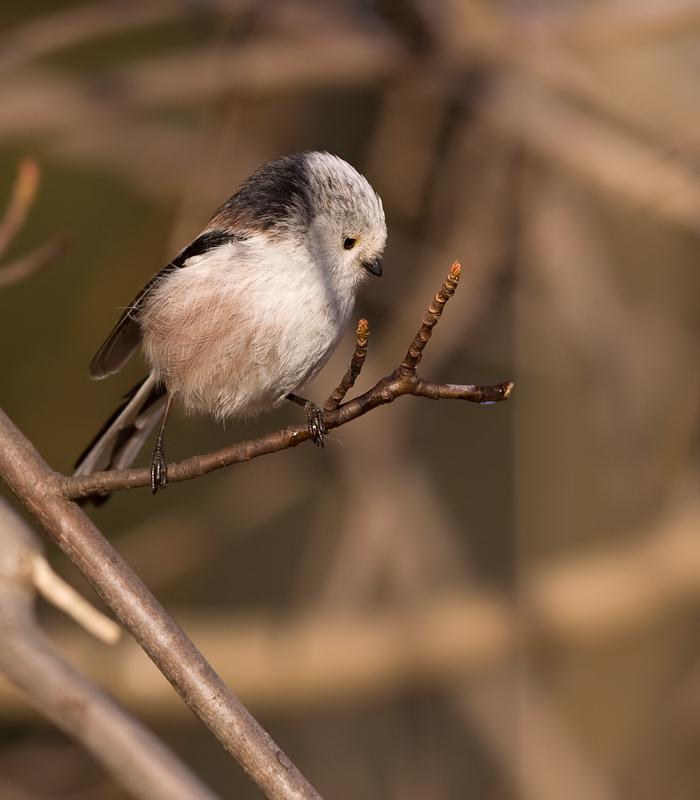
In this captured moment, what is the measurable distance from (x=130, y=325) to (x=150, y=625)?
107 centimetres

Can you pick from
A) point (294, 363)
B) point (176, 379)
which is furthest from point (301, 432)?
point (176, 379)

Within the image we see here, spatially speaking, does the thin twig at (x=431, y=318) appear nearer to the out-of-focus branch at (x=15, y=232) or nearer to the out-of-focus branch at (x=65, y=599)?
the out-of-focus branch at (x=65, y=599)

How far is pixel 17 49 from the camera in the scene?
290cm

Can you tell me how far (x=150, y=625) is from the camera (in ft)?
4.67

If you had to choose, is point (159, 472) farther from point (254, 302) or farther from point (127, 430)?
point (127, 430)

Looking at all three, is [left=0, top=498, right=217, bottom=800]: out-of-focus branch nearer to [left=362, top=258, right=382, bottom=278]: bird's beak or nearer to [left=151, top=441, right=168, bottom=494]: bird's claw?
Answer: [left=151, top=441, right=168, bottom=494]: bird's claw

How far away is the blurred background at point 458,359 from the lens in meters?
3.06

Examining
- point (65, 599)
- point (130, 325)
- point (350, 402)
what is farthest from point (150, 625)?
point (130, 325)

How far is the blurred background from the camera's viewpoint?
306 centimetres

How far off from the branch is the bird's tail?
2.24 feet

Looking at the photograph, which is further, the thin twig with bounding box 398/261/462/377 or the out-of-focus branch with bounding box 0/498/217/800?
the out-of-focus branch with bounding box 0/498/217/800

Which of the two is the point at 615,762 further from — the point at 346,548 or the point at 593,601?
the point at 346,548

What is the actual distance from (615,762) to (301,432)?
263 centimetres

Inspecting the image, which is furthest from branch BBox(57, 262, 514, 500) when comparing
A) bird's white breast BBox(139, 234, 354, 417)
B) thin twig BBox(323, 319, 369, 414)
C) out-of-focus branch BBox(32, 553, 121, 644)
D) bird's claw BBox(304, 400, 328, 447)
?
bird's white breast BBox(139, 234, 354, 417)
